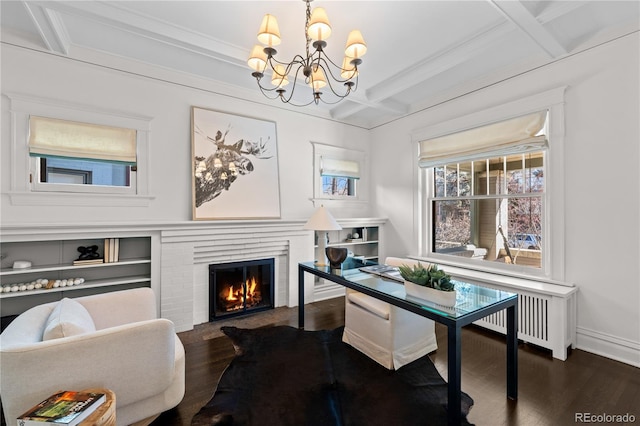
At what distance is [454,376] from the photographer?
166 cm

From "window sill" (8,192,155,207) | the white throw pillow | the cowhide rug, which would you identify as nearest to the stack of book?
"window sill" (8,192,155,207)

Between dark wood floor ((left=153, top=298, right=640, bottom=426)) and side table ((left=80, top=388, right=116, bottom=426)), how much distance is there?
51 cm

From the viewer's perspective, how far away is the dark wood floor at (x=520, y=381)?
190 cm

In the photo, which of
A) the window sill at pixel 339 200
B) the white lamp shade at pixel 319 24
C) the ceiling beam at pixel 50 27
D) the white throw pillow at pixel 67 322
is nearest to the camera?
the white throw pillow at pixel 67 322

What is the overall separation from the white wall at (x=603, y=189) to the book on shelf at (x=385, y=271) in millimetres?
1752

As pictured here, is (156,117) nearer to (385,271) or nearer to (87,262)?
(87,262)

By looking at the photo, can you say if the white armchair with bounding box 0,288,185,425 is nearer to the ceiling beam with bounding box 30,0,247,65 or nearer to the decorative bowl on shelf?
the decorative bowl on shelf

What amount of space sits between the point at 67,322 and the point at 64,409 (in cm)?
50

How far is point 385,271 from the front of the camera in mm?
2877

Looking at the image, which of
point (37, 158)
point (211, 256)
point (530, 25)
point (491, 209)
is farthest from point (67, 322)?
point (491, 209)

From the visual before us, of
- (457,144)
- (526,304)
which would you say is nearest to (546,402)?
(526,304)

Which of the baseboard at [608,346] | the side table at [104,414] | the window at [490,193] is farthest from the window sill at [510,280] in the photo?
the side table at [104,414]

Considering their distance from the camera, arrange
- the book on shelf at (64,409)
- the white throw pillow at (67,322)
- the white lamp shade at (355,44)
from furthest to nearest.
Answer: the white lamp shade at (355,44) < the white throw pillow at (67,322) < the book on shelf at (64,409)

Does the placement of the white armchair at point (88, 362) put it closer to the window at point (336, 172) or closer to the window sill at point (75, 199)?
the window sill at point (75, 199)
